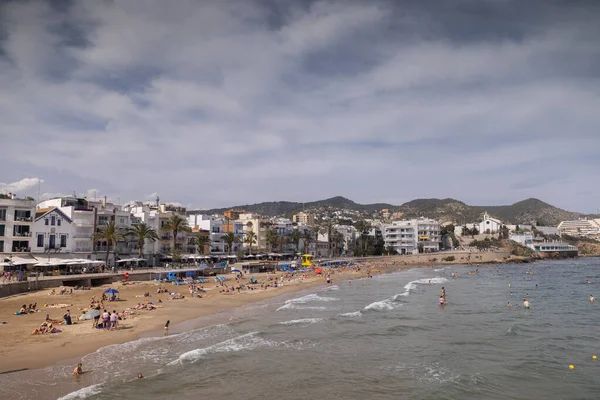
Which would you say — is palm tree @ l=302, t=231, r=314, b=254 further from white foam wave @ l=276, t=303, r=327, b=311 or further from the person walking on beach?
the person walking on beach

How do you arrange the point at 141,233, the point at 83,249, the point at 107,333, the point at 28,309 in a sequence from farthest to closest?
Answer: the point at 141,233 < the point at 83,249 < the point at 28,309 < the point at 107,333

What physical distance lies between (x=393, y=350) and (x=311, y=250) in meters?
94.5

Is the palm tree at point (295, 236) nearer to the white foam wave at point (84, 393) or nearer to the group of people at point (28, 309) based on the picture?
the group of people at point (28, 309)

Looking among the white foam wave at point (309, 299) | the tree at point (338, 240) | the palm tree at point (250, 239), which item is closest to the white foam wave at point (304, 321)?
the white foam wave at point (309, 299)

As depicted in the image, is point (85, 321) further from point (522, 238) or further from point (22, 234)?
point (522, 238)

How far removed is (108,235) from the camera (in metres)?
52.0

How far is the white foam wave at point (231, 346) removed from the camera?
822 inches

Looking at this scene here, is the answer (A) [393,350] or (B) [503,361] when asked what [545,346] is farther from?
(A) [393,350]

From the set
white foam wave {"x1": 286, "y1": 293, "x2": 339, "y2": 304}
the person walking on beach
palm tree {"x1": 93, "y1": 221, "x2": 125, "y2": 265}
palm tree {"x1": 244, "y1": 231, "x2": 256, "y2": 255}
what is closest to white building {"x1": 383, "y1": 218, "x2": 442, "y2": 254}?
palm tree {"x1": 244, "y1": 231, "x2": 256, "y2": 255}

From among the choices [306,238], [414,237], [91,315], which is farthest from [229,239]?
[414,237]

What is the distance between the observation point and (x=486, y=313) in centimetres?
3578

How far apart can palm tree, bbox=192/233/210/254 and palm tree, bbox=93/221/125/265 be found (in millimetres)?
16059

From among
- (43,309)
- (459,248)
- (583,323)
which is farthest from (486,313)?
(459,248)

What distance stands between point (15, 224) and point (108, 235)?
30.6 ft
